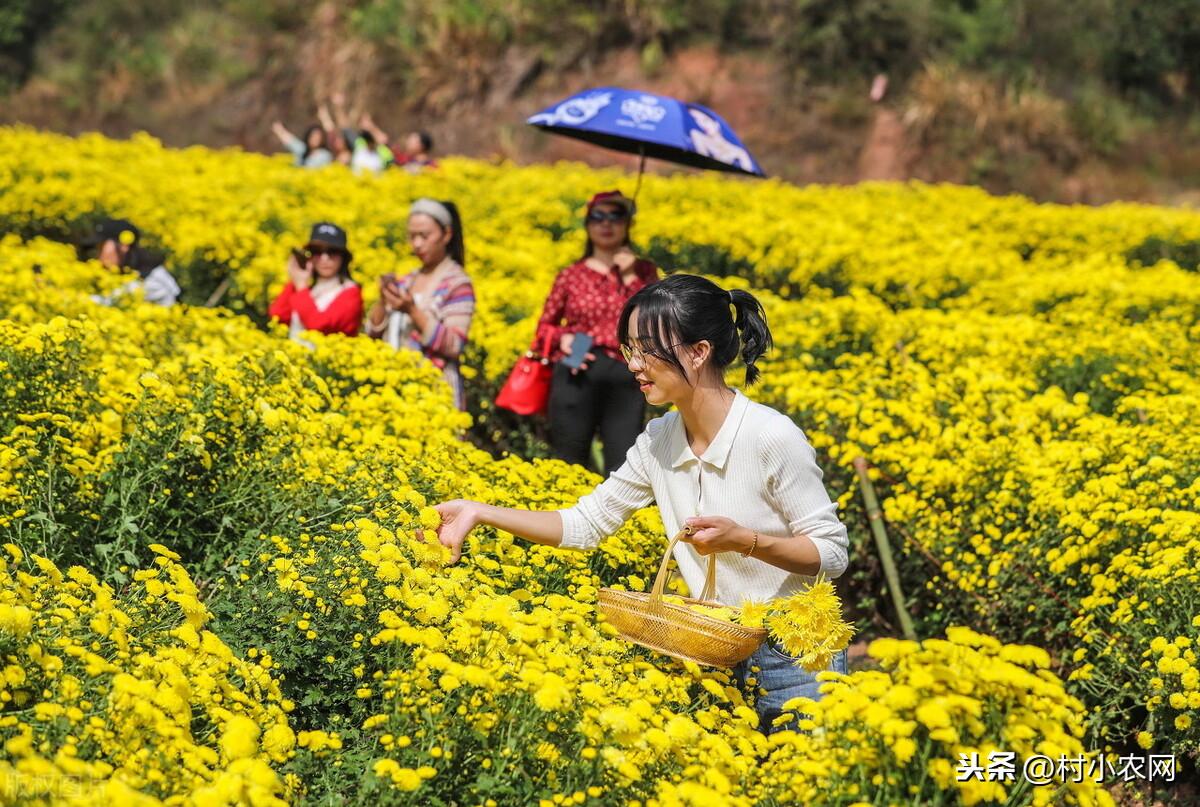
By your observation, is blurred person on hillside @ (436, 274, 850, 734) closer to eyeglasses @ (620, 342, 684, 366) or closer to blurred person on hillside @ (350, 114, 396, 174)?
eyeglasses @ (620, 342, 684, 366)

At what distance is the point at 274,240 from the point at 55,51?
24413 millimetres

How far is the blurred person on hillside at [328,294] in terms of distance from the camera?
6.54 m

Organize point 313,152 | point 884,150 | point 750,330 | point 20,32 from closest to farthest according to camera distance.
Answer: point 750,330 < point 313,152 < point 884,150 < point 20,32

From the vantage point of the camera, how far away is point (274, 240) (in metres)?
10.3

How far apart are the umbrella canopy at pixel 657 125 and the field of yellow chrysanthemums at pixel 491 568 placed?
48.2 inches

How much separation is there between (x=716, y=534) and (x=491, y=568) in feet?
3.17

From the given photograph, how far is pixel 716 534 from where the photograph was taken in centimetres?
300

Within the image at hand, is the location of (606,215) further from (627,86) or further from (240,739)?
(627,86)

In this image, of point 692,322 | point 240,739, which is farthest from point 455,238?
point 240,739

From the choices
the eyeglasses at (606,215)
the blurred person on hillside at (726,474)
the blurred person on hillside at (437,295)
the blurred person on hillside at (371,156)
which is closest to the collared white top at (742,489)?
the blurred person on hillside at (726,474)

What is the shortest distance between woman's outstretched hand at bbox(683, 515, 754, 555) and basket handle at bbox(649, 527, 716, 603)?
0.02m

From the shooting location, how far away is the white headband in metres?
6.23

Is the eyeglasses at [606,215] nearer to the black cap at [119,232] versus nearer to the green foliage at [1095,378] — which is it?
the green foliage at [1095,378]

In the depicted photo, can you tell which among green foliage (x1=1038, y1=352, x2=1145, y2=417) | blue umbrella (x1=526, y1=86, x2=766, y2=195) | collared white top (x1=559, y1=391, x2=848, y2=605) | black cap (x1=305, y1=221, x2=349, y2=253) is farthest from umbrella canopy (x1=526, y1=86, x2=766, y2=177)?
collared white top (x1=559, y1=391, x2=848, y2=605)
